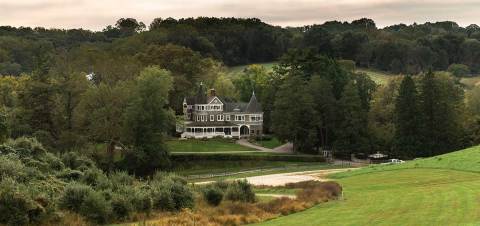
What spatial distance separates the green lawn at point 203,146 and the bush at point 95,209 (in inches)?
2081

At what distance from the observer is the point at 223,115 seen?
96.5 meters

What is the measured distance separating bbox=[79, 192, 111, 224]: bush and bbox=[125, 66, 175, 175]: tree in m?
41.1

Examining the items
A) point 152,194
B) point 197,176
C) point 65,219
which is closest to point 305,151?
point 197,176

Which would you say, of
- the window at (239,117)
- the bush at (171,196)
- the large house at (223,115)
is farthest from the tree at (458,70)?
the bush at (171,196)

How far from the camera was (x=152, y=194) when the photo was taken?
102 feet

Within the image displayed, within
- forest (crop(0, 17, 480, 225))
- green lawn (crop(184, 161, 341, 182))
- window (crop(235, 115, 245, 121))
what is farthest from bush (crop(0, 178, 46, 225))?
window (crop(235, 115, 245, 121))

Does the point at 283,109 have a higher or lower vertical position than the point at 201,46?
lower

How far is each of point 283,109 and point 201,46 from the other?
58.7 metres

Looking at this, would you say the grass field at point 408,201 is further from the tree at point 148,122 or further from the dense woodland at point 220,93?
the dense woodland at point 220,93

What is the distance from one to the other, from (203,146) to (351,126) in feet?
64.1

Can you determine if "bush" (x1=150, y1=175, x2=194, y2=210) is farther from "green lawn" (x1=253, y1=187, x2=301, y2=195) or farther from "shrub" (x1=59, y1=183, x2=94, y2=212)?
"green lawn" (x1=253, y1=187, x2=301, y2=195)

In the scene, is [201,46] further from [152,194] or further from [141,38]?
[152,194]

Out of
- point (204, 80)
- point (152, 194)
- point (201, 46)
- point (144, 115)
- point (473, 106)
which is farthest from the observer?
point (201, 46)

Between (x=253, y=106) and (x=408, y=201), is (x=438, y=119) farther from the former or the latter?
(x=408, y=201)
